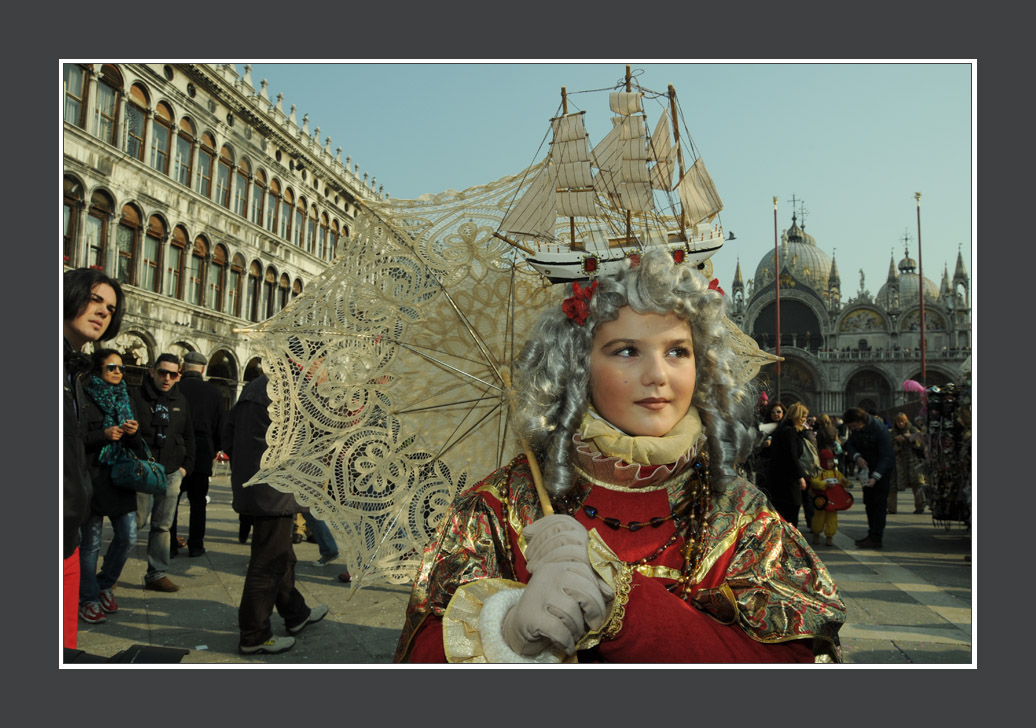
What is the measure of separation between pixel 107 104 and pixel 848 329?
57.9 meters

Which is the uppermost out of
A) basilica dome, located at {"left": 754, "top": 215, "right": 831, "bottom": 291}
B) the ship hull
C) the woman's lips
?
basilica dome, located at {"left": 754, "top": 215, "right": 831, "bottom": 291}

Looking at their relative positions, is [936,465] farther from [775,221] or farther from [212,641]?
[775,221]

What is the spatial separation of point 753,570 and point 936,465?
738cm

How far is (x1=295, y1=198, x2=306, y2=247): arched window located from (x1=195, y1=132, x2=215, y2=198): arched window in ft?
10.8

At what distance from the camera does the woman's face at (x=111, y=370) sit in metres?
4.34

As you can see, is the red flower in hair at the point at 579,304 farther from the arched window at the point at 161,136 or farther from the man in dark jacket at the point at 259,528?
the arched window at the point at 161,136

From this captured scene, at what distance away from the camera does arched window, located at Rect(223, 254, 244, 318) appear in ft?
66.1

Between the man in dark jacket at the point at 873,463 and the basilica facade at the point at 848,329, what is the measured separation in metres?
45.3

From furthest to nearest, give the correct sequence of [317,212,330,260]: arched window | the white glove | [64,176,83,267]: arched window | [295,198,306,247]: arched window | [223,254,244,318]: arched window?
[295,198,306,247]: arched window
[317,212,330,260]: arched window
[223,254,244,318]: arched window
[64,176,83,267]: arched window
the white glove

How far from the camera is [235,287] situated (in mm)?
20453

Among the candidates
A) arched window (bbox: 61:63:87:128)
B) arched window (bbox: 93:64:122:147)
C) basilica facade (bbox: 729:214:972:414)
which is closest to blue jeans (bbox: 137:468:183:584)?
arched window (bbox: 61:63:87:128)

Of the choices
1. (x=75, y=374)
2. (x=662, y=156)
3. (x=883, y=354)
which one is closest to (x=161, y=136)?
(x=75, y=374)

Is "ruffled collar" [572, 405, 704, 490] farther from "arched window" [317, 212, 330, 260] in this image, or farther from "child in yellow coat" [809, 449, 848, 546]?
"arched window" [317, 212, 330, 260]

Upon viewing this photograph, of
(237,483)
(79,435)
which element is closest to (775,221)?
(237,483)
